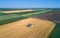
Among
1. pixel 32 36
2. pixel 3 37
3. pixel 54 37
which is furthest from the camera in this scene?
pixel 54 37

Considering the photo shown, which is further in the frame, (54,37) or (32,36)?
(54,37)

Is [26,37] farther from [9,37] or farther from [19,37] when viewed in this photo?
[9,37]

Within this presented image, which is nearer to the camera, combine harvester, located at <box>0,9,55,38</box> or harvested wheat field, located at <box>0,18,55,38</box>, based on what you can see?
harvested wheat field, located at <box>0,18,55,38</box>

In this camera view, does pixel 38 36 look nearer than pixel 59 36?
Yes

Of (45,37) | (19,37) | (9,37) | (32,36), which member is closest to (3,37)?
(9,37)

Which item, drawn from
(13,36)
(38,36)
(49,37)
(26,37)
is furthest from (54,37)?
(13,36)

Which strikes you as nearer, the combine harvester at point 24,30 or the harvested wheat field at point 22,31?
the harvested wheat field at point 22,31

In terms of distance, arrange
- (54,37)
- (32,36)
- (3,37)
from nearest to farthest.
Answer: (3,37)
(32,36)
(54,37)

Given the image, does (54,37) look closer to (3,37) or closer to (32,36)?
(32,36)

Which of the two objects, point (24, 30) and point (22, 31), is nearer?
point (22, 31)
